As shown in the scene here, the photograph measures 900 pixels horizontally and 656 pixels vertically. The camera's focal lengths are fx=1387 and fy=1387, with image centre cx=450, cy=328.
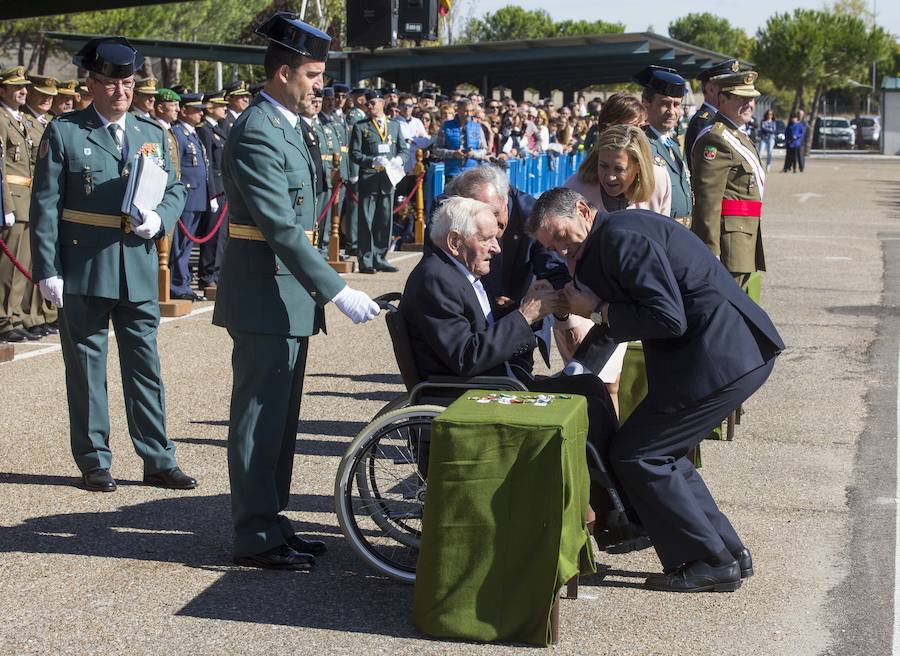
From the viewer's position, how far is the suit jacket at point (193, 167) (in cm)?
1328

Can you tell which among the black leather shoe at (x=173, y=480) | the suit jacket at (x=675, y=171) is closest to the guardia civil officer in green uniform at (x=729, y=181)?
the suit jacket at (x=675, y=171)

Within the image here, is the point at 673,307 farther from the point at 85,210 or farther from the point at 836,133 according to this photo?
the point at 836,133

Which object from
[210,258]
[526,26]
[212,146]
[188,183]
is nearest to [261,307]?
[188,183]

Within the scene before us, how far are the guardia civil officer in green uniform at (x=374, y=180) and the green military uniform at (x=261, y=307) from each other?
967 centimetres

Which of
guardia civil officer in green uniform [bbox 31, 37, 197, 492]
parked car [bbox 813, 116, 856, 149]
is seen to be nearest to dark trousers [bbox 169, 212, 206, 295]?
guardia civil officer in green uniform [bbox 31, 37, 197, 492]

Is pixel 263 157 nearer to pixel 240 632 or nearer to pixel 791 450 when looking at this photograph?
pixel 240 632

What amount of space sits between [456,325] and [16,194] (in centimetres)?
636

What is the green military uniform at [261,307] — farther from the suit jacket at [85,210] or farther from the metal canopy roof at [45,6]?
the metal canopy roof at [45,6]

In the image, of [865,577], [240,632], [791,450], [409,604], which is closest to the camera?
[240,632]

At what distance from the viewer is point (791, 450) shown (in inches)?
293

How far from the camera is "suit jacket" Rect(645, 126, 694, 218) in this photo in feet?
24.2

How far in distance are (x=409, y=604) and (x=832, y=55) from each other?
8571cm

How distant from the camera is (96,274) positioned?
6.39 m

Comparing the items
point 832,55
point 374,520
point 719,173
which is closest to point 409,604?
point 374,520
